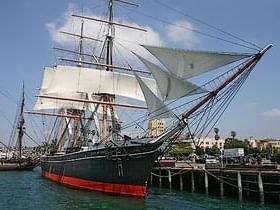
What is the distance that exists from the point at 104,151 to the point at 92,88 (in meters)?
19.7

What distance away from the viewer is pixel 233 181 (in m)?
39.0

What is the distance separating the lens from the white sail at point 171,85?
3120cm

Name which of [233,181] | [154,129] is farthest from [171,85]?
[233,181]

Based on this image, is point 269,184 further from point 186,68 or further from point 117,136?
point 117,136

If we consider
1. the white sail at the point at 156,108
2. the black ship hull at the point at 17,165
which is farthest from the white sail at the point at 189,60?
the black ship hull at the point at 17,165

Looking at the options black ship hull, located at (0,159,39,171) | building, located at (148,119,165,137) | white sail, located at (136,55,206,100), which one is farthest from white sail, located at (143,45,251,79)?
black ship hull, located at (0,159,39,171)

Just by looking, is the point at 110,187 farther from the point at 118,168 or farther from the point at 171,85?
the point at 171,85

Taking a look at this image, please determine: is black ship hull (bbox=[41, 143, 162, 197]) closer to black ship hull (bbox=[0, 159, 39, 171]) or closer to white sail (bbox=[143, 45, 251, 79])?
white sail (bbox=[143, 45, 251, 79])

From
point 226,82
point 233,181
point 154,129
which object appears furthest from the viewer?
point 233,181

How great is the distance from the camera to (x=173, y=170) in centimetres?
4925

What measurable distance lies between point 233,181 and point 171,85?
1241cm

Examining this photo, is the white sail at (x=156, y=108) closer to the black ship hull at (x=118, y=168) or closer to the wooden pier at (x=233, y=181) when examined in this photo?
the black ship hull at (x=118, y=168)

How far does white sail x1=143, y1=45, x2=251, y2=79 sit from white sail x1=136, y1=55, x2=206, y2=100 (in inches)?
22.8

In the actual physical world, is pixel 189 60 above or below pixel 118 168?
above
